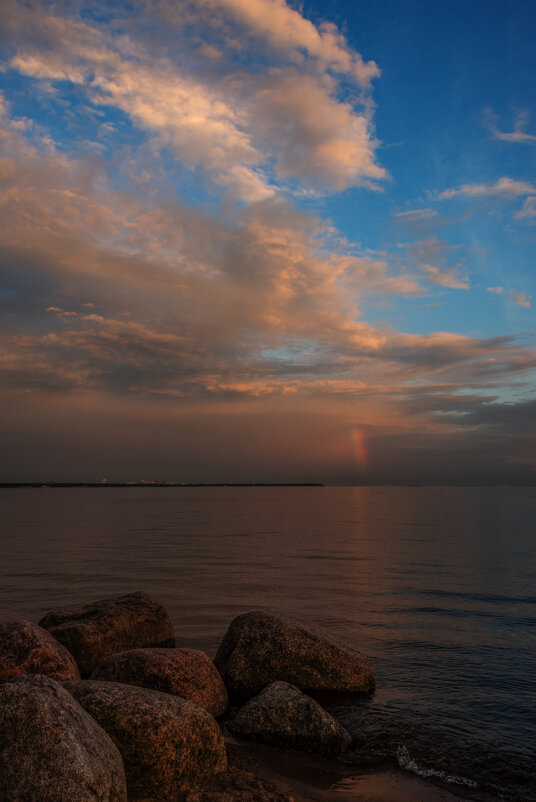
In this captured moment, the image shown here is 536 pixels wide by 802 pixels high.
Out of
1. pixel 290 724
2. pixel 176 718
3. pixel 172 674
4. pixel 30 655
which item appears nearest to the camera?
pixel 176 718

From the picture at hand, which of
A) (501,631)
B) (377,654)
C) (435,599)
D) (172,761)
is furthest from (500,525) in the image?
(172,761)

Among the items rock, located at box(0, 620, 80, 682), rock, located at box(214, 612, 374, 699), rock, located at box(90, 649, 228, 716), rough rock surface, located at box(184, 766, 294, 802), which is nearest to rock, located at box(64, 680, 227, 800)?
rough rock surface, located at box(184, 766, 294, 802)

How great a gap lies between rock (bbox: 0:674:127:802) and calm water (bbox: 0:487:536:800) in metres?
4.28

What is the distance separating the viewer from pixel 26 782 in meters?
4.85

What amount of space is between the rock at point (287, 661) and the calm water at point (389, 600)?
2.18 ft

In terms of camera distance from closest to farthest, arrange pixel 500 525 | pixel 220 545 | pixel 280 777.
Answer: pixel 280 777
pixel 220 545
pixel 500 525

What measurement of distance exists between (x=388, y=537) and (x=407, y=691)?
103ft

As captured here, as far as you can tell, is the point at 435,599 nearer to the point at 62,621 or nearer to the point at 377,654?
the point at 377,654

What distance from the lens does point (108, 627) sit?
12.0m

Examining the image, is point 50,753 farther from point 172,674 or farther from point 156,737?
point 172,674

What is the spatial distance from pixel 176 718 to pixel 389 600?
13.4 meters

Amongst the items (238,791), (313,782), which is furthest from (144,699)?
(313,782)

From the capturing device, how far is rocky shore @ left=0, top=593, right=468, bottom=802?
200 inches

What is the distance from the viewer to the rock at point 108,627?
1148cm
